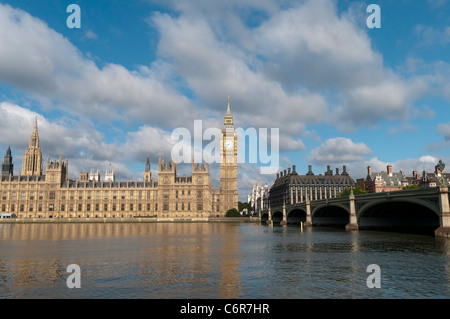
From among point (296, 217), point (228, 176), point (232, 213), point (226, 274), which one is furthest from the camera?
point (228, 176)

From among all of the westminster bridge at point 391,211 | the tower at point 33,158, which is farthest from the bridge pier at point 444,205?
the tower at point 33,158

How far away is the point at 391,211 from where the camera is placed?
252ft

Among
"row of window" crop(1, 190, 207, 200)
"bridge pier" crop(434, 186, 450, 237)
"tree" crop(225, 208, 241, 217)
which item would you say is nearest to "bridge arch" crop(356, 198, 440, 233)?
"bridge pier" crop(434, 186, 450, 237)

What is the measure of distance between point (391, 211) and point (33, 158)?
163455 mm

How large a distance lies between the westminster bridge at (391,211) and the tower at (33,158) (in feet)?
434

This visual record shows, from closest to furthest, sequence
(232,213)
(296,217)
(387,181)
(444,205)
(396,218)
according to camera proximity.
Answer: (444,205), (396,218), (296,217), (387,181), (232,213)

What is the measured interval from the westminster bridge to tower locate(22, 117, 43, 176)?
132 m

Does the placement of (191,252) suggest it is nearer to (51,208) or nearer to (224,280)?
(224,280)

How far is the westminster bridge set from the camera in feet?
164

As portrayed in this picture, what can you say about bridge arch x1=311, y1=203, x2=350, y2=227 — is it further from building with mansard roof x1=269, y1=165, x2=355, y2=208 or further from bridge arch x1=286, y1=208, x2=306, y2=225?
building with mansard roof x1=269, y1=165, x2=355, y2=208

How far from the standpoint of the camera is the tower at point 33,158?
176m

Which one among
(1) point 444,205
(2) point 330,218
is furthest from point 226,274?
(2) point 330,218

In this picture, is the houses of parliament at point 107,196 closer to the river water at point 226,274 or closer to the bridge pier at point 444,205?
the bridge pier at point 444,205

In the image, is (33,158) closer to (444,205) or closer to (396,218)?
(396,218)
